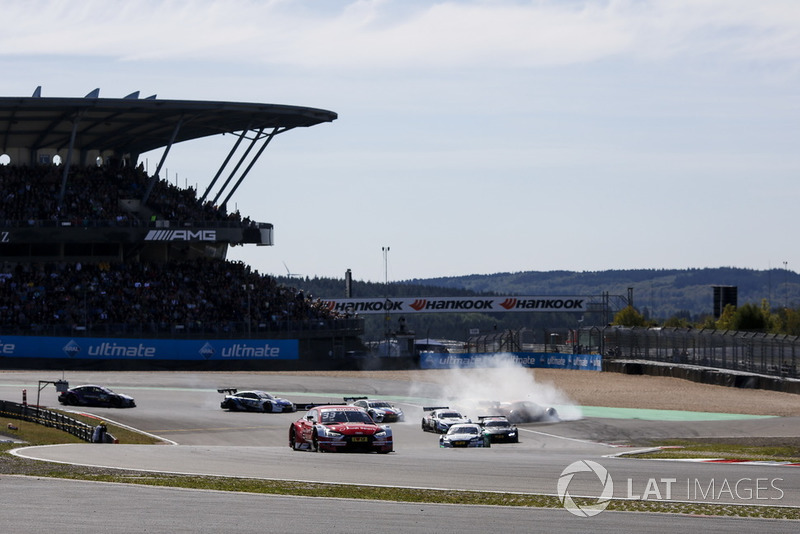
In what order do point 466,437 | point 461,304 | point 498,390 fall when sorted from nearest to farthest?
point 466,437, point 498,390, point 461,304

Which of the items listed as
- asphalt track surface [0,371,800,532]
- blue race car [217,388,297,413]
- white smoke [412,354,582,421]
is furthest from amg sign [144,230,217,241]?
blue race car [217,388,297,413]

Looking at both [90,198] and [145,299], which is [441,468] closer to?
[145,299]

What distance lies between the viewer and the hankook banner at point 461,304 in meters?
93.2

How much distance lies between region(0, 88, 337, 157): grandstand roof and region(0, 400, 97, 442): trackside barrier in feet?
110

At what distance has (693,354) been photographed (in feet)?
193

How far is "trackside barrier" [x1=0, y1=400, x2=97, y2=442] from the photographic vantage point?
31584mm

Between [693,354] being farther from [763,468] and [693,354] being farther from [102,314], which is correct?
[763,468]

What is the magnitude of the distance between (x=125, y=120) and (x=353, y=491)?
58517 millimetres

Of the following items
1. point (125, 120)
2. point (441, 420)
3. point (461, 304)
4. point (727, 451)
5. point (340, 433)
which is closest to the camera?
point (340, 433)

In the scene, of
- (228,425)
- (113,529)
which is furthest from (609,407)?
(113,529)

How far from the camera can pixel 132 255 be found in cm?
7331

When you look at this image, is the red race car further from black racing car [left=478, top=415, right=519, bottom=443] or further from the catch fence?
the catch fence

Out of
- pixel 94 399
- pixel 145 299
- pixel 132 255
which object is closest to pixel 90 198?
pixel 132 255

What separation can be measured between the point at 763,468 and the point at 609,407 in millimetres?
25448
